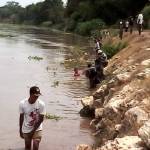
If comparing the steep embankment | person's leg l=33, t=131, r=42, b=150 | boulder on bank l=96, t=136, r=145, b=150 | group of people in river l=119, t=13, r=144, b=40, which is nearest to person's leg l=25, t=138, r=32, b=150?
person's leg l=33, t=131, r=42, b=150

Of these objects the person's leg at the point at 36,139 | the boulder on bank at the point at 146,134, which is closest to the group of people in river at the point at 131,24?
the person's leg at the point at 36,139

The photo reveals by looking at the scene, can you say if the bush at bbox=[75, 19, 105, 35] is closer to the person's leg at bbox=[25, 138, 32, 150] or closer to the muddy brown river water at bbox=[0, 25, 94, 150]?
the muddy brown river water at bbox=[0, 25, 94, 150]

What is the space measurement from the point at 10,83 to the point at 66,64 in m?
10.0

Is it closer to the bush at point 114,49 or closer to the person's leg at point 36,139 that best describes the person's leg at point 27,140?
the person's leg at point 36,139

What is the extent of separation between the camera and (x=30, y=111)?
1023 centimetres

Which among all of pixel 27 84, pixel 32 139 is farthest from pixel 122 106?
pixel 27 84

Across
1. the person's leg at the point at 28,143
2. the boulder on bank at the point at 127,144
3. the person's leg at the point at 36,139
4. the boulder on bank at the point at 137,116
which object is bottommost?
the person's leg at the point at 28,143

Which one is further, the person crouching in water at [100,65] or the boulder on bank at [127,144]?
the person crouching in water at [100,65]

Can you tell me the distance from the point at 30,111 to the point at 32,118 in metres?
0.18

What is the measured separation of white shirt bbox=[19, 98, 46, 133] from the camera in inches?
402

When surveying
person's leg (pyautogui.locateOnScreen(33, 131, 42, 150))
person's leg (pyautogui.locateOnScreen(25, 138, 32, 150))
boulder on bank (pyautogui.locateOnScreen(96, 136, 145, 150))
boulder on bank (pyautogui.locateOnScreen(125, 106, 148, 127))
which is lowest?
person's leg (pyautogui.locateOnScreen(25, 138, 32, 150))

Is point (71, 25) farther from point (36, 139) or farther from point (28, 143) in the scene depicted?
point (36, 139)

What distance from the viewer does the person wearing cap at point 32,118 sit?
1020 cm

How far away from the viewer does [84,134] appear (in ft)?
46.0
